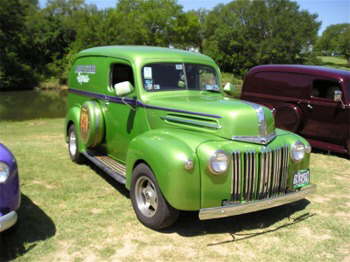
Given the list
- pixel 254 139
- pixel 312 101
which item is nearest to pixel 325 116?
pixel 312 101

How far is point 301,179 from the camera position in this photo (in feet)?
A: 14.9

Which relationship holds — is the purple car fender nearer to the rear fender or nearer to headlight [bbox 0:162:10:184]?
headlight [bbox 0:162:10:184]

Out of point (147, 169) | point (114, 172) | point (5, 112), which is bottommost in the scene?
point (5, 112)

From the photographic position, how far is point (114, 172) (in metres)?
5.32

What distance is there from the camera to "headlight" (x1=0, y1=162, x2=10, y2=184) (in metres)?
3.45

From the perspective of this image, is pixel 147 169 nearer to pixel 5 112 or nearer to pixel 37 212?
pixel 37 212

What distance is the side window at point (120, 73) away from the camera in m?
5.54

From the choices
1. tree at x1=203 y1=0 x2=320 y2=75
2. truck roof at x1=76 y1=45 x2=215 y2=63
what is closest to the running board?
truck roof at x1=76 y1=45 x2=215 y2=63

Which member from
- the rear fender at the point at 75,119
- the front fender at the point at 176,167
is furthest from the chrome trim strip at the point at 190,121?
the rear fender at the point at 75,119

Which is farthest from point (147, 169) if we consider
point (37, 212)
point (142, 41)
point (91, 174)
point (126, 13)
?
point (126, 13)

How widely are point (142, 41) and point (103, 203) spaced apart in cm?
5005

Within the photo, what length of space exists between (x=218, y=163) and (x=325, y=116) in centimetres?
522

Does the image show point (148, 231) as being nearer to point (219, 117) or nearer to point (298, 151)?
point (219, 117)

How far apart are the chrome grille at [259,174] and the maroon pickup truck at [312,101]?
4.23 meters
